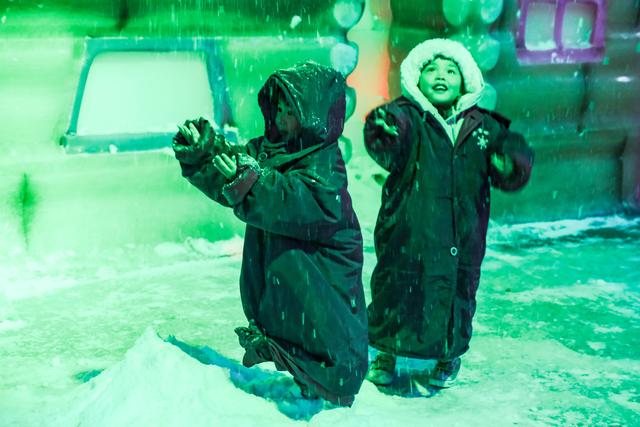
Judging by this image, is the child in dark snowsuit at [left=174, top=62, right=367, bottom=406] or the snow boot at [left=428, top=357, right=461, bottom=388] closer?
the child in dark snowsuit at [left=174, top=62, right=367, bottom=406]

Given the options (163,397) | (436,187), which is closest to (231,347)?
(163,397)

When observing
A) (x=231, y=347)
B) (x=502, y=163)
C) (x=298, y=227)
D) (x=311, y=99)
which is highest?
(x=311, y=99)

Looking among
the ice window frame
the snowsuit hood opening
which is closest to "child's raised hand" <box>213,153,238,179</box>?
the snowsuit hood opening

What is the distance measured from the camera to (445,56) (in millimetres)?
3074

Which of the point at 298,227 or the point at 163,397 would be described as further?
the point at 163,397

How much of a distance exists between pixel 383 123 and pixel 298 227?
74 centimetres

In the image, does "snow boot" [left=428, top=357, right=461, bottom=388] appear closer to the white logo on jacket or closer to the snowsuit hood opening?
the white logo on jacket

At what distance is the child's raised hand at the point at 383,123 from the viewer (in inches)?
117

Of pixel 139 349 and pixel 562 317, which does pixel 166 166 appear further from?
pixel 562 317

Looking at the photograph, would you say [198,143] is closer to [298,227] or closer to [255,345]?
[298,227]

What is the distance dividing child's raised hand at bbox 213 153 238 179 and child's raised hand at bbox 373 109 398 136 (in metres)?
0.79

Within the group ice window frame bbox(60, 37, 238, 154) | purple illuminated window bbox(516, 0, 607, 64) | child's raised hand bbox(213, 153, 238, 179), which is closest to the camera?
child's raised hand bbox(213, 153, 238, 179)

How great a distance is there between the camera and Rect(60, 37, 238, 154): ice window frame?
4438mm

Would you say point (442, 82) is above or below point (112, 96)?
above
